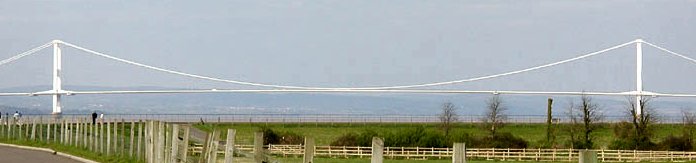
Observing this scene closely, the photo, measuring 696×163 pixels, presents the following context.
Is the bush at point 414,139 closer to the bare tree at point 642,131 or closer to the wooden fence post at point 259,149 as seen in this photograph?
the bare tree at point 642,131

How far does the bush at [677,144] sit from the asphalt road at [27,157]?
35.8 m

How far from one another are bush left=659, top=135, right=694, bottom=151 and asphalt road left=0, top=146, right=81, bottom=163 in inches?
1411

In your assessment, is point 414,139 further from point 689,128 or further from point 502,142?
point 689,128

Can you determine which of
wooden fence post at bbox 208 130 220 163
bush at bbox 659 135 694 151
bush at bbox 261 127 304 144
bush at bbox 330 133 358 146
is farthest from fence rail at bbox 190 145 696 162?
wooden fence post at bbox 208 130 220 163

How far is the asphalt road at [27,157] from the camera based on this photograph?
2820 centimetres

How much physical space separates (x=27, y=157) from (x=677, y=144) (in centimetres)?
3947

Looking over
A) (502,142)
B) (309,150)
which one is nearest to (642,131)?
(502,142)

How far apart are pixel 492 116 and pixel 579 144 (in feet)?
67.7

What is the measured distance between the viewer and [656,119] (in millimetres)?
76875

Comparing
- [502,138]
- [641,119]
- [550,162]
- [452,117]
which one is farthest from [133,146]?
[452,117]

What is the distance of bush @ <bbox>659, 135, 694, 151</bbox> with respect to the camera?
62969mm

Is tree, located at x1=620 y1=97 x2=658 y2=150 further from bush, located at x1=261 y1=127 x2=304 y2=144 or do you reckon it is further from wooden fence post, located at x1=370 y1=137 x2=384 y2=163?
wooden fence post, located at x1=370 y1=137 x2=384 y2=163

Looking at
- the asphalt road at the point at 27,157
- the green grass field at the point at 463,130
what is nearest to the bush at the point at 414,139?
the green grass field at the point at 463,130

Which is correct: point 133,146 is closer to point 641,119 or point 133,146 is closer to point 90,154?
point 90,154
